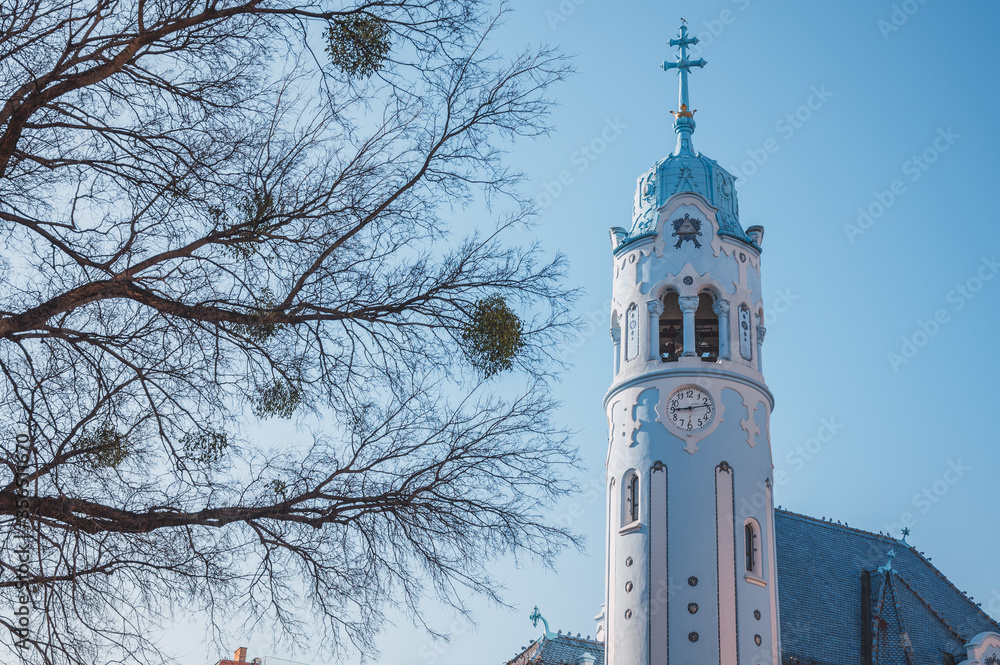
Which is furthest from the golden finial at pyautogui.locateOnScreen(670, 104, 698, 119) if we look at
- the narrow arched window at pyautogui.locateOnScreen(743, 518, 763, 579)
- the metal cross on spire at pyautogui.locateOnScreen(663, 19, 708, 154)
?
the narrow arched window at pyautogui.locateOnScreen(743, 518, 763, 579)

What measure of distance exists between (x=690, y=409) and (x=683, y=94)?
12.2 m

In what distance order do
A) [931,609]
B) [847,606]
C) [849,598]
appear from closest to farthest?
[847,606]
[849,598]
[931,609]

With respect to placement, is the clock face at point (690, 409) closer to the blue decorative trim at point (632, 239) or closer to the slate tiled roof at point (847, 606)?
the blue decorative trim at point (632, 239)

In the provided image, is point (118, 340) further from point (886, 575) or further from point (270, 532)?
point (886, 575)

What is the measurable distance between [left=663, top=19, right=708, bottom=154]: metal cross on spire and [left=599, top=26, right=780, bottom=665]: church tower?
1.51 m

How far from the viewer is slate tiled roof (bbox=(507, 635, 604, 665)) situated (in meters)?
35.0

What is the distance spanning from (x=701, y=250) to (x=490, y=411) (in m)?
24.6

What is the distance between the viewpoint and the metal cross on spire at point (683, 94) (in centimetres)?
3753

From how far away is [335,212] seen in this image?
962 centimetres

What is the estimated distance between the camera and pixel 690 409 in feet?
104

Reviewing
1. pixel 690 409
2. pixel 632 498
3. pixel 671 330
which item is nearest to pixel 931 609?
pixel 690 409

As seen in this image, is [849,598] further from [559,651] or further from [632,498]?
[559,651]

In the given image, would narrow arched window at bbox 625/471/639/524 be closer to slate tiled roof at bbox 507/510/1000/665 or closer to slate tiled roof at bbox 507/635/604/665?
slate tiled roof at bbox 507/510/1000/665

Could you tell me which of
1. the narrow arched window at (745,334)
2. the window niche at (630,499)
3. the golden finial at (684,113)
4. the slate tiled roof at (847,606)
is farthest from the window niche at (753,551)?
the golden finial at (684,113)
